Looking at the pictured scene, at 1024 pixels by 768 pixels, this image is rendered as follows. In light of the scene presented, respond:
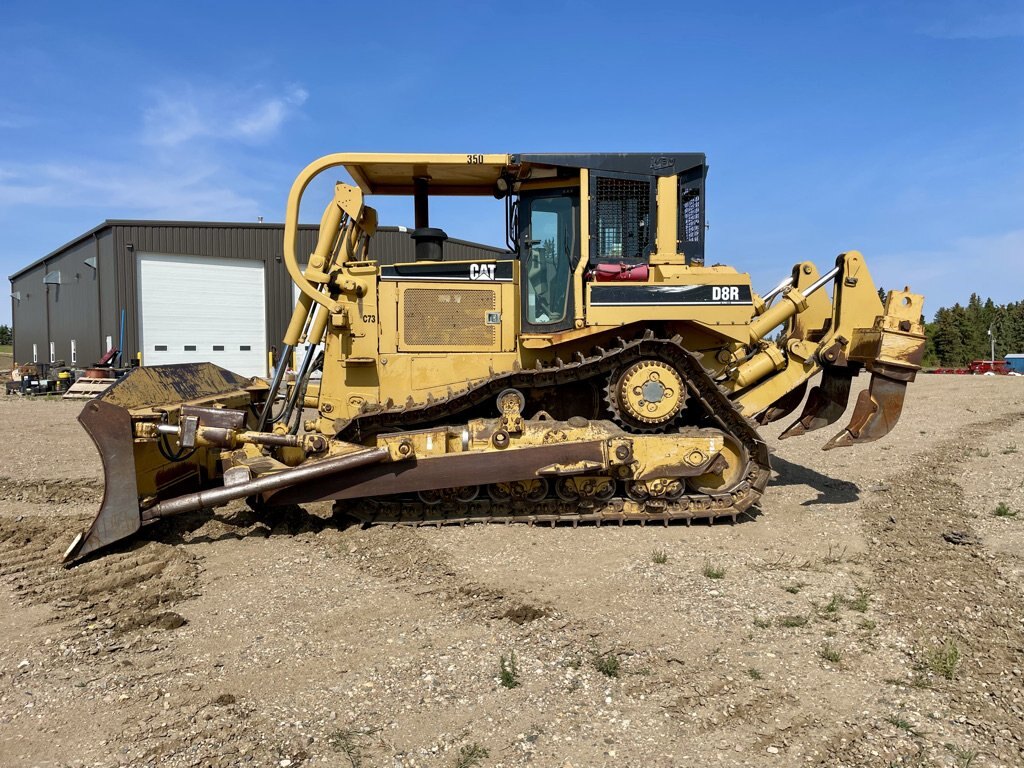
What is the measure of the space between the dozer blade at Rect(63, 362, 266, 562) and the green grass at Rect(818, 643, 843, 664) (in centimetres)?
552

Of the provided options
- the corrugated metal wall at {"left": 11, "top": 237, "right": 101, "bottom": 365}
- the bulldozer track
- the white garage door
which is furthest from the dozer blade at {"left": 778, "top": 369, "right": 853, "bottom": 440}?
the corrugated metal wall at {"left": 11, "top": 237, "right": 101, "bottom": 365}

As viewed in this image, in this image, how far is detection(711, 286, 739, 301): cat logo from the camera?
6.55m

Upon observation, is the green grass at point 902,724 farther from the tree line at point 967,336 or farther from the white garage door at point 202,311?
the tree line at point 967,336

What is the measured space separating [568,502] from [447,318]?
229 cm

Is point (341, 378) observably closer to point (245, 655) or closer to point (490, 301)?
point (490, 301)

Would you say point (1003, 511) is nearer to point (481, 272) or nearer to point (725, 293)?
point (725, 293)

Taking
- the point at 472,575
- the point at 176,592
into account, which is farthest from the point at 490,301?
the point at 176,592

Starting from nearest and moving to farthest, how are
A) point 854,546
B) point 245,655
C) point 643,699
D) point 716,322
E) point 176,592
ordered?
point 643,699
point 245,655
point 176,592
point 854,546
point 716,322

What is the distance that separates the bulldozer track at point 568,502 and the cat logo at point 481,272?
122 centimetres

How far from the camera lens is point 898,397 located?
6883 millimetres

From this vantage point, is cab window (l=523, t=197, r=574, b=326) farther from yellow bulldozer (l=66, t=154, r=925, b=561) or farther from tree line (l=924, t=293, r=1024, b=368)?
tree line (l=924, t=293, r=1024, b=368)

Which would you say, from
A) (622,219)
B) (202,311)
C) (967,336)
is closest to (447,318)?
(622,219)

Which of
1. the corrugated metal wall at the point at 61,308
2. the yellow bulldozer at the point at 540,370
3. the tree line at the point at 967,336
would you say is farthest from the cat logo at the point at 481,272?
→ the tree line at the point at 967,336

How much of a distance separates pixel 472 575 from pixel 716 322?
3.46 metres
